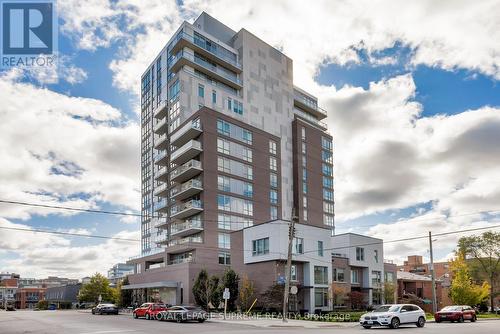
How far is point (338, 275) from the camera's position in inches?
2446

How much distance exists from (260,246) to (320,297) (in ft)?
28.9

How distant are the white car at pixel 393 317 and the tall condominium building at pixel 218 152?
105 ft

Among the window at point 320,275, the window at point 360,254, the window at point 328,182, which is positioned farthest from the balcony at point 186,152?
the window at point 328,182

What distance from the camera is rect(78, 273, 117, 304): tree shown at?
9512 cm

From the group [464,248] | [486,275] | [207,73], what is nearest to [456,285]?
[464,248]

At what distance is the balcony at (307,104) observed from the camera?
92963 mm

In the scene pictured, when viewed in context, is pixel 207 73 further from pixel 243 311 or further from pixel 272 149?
pixel 243 311

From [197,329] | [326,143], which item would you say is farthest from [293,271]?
[326,143]

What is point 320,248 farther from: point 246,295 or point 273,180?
point 273,180

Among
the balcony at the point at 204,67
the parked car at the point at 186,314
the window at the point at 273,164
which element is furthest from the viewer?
the window at the point at 273,164

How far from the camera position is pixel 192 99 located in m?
72.8

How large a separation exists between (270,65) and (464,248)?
43.3 metres

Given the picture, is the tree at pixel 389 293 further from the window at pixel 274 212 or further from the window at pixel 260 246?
the window at pixel 260 246

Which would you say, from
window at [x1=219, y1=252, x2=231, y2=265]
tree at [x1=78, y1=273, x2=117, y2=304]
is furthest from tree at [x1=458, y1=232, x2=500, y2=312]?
tree at [x1=78, y1=273, x2=117, y2=304]
